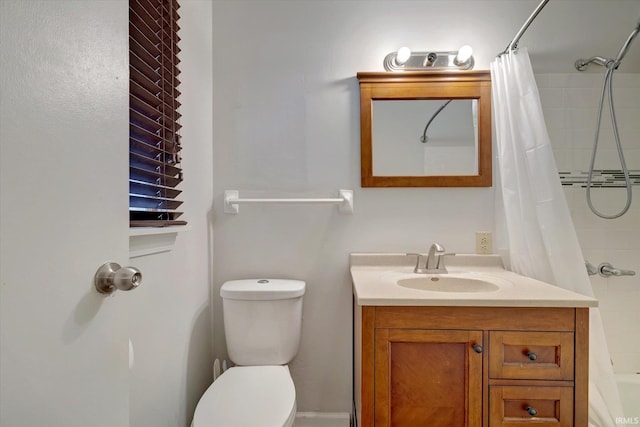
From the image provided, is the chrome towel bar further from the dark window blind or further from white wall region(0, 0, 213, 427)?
white wall region(0, 0, 213, 427)

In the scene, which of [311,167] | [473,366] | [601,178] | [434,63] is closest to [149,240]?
[311,167]

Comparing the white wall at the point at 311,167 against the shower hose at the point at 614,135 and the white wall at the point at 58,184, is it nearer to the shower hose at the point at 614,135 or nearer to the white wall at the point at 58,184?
the shower hose at the point at 614,135

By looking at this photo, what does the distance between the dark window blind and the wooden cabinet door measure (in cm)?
89

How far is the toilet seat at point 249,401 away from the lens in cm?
103

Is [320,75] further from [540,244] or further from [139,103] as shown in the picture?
[540,244]

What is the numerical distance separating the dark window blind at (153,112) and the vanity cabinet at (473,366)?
81 centimetres

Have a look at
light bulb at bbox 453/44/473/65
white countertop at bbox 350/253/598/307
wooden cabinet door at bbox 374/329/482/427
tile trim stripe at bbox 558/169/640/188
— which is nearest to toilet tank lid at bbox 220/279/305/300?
white countertop at bbox 350/253/598/307

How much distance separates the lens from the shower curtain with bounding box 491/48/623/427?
118cm

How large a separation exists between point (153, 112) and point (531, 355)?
1.49 meters

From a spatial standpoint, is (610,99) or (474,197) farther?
(474,197)

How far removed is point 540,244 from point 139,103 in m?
1.63

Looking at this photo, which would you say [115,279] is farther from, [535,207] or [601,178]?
[601,178]

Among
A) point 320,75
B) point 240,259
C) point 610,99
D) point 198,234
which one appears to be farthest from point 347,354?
point 610,99

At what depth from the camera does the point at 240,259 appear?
5.44 feet
